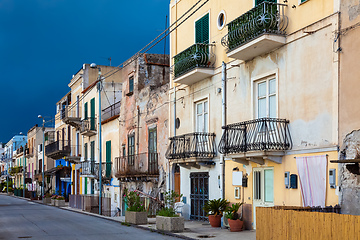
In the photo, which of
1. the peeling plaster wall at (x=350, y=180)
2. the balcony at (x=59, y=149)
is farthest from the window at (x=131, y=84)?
the balcony at (x=59, y=149)

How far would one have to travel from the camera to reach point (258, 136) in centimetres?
1644

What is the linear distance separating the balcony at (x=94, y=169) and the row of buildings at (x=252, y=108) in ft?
15.5

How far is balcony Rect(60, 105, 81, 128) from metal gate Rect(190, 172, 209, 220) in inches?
887

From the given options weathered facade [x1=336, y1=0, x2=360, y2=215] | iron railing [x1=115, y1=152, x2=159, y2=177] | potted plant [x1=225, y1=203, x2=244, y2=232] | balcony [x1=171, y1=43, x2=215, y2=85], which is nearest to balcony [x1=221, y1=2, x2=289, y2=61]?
weathered facade [x1=336, y1=0, x2=360, y2=215]

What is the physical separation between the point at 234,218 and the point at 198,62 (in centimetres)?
665

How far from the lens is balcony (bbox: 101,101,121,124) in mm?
34531

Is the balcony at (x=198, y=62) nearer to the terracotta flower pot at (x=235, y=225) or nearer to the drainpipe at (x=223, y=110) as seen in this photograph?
the drainpipe at (x=223, y=110)

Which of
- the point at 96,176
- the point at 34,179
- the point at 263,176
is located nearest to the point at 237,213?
the point at 263,176

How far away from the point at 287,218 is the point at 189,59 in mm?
10157

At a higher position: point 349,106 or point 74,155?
point 349,106

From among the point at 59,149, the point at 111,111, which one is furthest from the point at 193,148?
the point at 59,149

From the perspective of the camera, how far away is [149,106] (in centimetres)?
2694

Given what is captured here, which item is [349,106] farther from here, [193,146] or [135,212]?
[135,212]

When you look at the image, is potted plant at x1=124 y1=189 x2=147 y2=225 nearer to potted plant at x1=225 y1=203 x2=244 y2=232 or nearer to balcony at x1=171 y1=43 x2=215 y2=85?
potted plant at x1=225 y1=203 x2=244 y2=232
